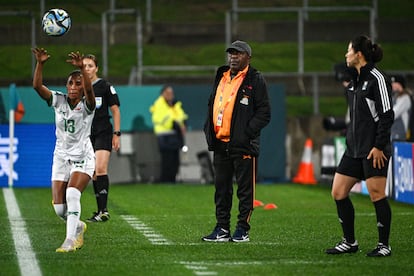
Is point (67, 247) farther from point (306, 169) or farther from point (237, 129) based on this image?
point (306, 169)

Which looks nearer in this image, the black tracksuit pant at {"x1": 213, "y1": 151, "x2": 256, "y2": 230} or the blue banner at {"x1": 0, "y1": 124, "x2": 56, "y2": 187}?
the black tracksuit pant at {"x1": 213, "y1": 151, "x2": 256, "y2": 230}

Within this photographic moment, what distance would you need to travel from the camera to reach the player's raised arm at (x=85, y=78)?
435 inches

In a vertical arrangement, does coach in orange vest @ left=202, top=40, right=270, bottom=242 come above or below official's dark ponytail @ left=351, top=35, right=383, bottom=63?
below

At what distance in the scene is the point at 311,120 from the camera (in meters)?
25.7

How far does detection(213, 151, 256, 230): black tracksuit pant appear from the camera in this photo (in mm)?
12430

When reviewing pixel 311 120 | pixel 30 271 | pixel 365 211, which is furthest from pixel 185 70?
pixel 30 271

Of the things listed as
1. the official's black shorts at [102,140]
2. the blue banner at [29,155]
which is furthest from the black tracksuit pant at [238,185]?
the blue banner at [29,155]

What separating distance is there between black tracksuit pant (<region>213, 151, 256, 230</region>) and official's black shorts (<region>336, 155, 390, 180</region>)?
141 centimetres

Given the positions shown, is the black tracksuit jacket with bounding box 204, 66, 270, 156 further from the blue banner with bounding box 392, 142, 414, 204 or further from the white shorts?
the blue banner with bounding box 392, 142, 414, 204

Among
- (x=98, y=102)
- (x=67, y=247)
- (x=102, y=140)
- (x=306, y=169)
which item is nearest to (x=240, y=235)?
(x=67, y=247)

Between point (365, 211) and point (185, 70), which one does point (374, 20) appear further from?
point (365, 211)

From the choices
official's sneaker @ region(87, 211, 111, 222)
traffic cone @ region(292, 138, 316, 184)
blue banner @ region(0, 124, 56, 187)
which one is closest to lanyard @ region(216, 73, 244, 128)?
official's sneaker @ region(87, 211, 111, 222)

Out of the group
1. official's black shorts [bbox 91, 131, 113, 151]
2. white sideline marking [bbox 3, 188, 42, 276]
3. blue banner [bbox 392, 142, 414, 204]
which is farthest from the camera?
blue banner [bbox 392, 142, 414, 204]

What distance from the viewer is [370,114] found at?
1106cm
